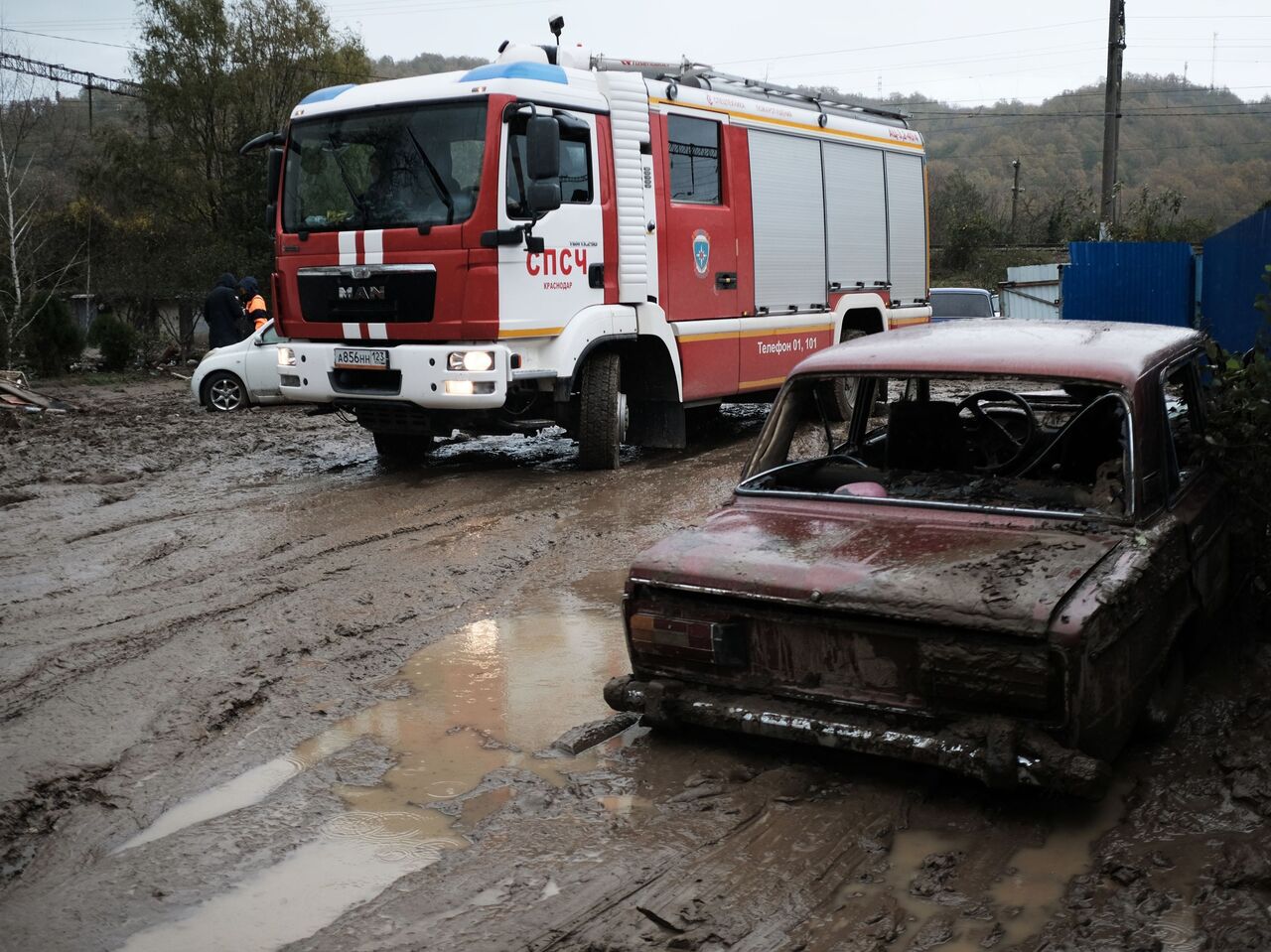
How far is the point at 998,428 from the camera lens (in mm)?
5465

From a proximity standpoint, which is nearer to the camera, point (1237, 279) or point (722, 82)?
point (722, 82)

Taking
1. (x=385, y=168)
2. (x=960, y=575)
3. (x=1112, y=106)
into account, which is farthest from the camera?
(x=1112, y=106)

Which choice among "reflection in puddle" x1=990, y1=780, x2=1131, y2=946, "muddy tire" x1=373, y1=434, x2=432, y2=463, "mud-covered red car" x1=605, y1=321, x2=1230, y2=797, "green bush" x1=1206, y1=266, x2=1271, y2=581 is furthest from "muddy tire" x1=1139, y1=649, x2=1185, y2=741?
"muddy tire" x1=373, y1=434, x2=432, y2=463

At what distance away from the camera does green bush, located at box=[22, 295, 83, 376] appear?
20359 millimetres

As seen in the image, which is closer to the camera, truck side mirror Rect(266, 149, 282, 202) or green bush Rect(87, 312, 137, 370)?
truck side mirror Rect(266, 149, 282, 202)

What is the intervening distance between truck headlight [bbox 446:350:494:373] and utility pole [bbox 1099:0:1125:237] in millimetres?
18313

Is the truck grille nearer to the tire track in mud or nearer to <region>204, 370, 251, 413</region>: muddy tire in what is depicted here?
the tire track in mud

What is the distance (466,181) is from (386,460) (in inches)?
123

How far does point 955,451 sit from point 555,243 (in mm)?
5154

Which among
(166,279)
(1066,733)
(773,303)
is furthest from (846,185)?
(166,279)

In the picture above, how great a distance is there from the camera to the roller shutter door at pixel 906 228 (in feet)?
45.9

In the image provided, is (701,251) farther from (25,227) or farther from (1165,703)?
(25,227)

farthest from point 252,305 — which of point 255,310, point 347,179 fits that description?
point 347,179

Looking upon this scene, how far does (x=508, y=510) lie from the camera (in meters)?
8.99
